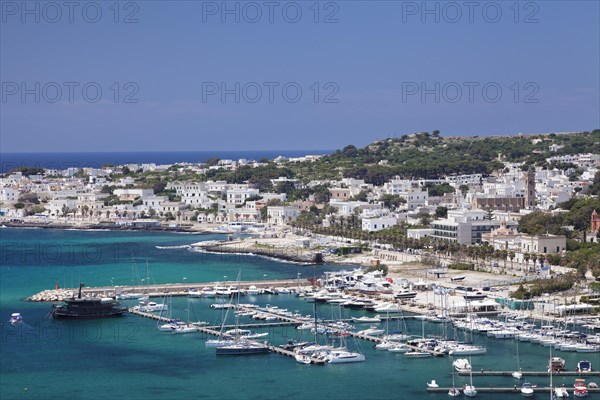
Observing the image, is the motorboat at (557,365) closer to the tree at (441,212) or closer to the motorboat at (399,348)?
the motorboat at (399,348)

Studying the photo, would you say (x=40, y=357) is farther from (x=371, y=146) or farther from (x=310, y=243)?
(x=371, y=146)

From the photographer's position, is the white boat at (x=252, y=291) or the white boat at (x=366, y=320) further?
the white boat at (x=252, y=291)

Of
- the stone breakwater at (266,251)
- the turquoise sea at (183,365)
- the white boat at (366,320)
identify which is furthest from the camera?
the stone breakwater at (266,251)

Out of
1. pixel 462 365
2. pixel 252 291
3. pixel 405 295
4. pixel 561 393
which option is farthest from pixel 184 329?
pixel 561 393

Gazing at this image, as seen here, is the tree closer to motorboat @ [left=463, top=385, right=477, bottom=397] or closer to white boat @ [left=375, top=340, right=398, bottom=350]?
white boat @ [left=375, top=340, right=398, bottom=350]

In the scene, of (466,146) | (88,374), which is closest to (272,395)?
(88,374)

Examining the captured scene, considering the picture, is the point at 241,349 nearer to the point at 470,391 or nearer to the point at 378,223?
the point at 470,391

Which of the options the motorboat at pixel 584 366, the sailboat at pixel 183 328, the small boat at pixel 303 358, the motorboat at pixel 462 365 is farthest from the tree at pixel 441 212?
the motorboat at pixel 584 366

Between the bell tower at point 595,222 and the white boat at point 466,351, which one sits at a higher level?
the bell tower at point 595,222
